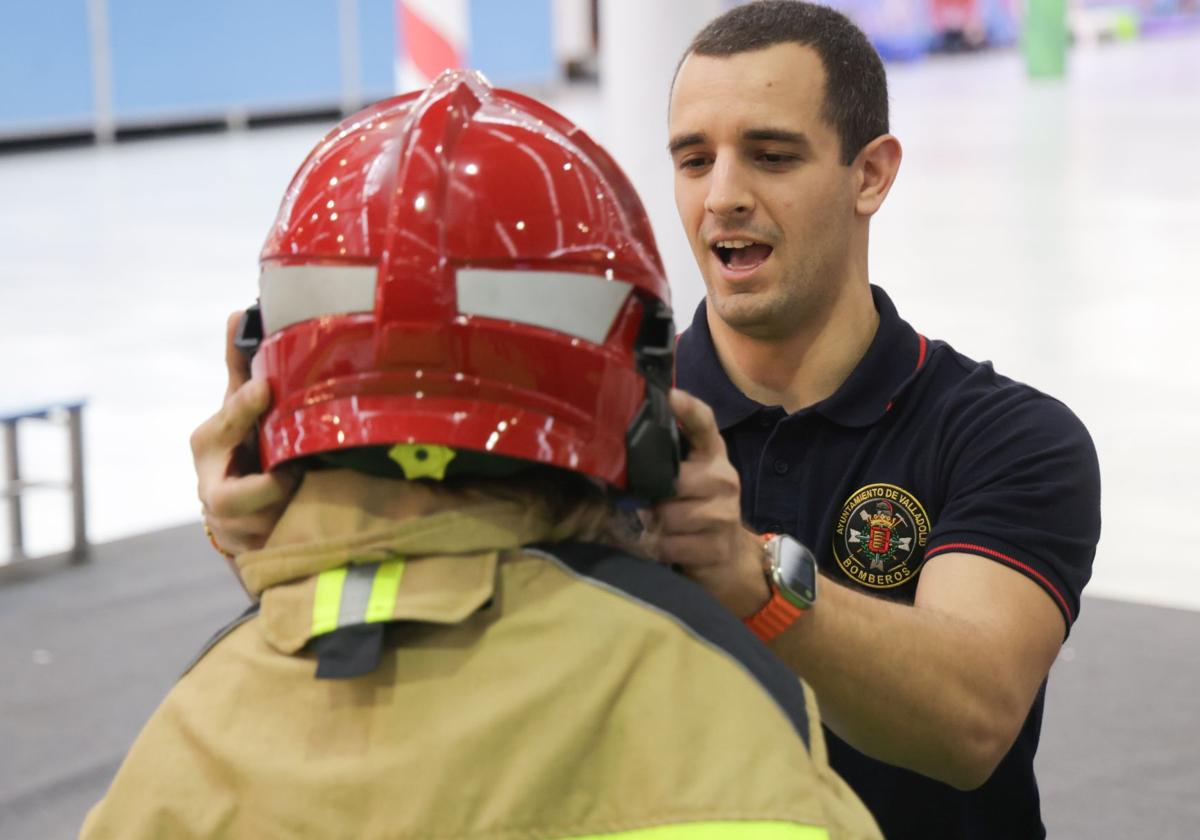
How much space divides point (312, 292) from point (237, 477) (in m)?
0.18

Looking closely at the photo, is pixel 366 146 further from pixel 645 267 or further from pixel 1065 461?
pixel 1065 461

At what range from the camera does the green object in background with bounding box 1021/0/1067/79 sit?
1711 centimetres

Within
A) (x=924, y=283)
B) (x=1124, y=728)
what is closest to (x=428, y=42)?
(x=924, y=283)

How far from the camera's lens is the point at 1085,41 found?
25500 mm

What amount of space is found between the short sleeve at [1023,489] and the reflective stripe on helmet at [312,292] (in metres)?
0.87

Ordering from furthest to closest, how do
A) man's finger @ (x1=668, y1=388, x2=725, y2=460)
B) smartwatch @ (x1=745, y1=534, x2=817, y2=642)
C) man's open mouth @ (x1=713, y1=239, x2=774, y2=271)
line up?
man's open mouth @ (x1=713, y1=239, x2=774, y2=271)
smartwatch @ (x1=745, y1=534, x2=817, y2=642)
man's finger @ (x1=668, y1=388, x2=725, y2=460)

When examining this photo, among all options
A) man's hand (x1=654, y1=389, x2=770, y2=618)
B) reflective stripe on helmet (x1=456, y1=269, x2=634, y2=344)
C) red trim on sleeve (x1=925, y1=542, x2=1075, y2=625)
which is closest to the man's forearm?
red trim on sleeve (x1=925, y1=542, x2=1075, y2=625)

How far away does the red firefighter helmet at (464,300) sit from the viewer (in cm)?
104

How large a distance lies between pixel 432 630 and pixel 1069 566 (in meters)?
0.97

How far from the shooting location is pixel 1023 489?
175 cm

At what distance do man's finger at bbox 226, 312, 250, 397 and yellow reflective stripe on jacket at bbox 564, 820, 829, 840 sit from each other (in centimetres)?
52

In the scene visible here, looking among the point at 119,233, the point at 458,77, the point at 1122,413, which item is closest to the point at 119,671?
the point at 458,77

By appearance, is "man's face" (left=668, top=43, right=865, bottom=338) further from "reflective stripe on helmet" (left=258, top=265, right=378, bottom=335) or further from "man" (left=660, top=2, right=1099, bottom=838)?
"reflective stripe on helmet" (left=258, top=265, right=378, bottom=335)

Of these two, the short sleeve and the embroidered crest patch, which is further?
the embroidered crest patch
